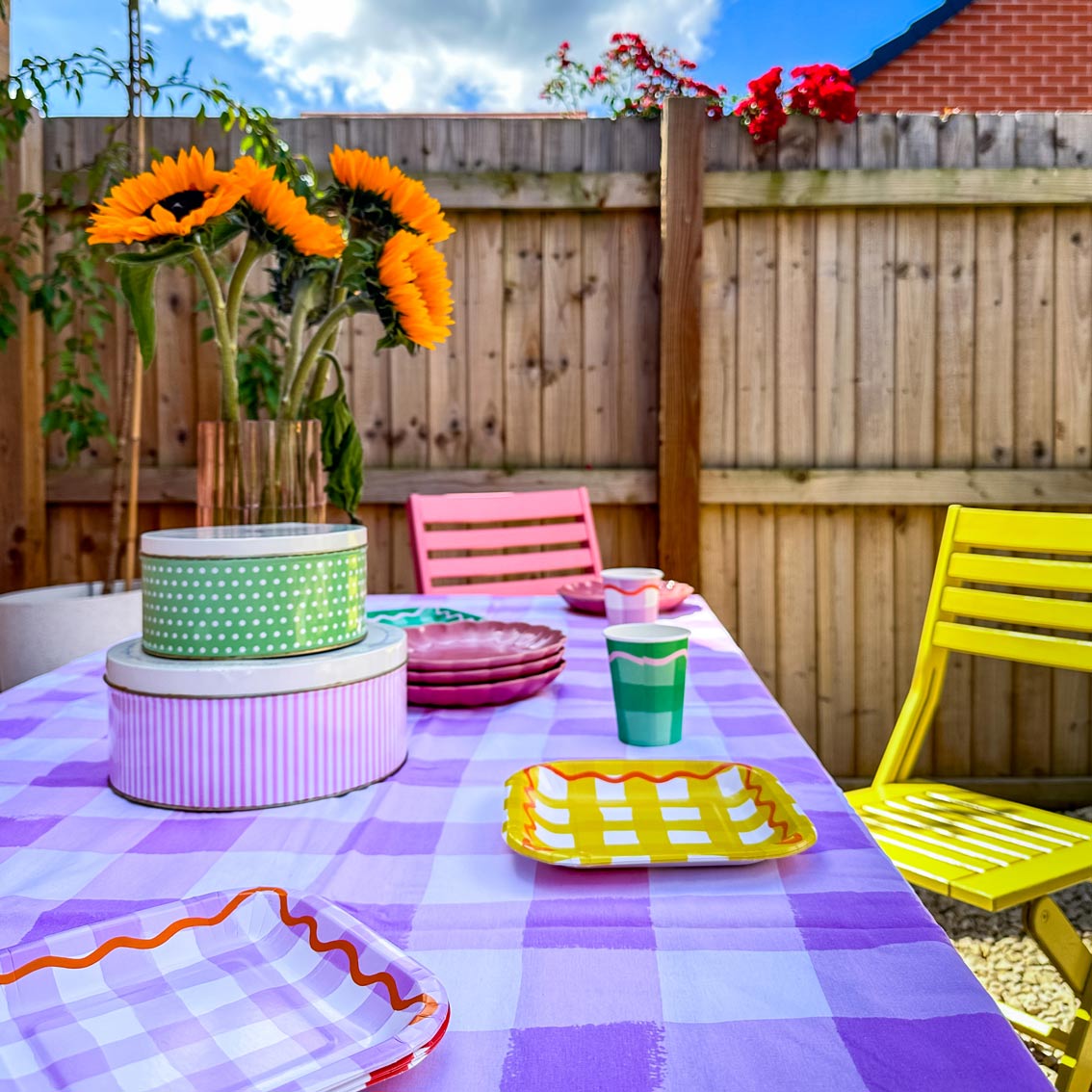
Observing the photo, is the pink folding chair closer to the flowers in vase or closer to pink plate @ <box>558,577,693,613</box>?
pink plate @ <box>558,577,693,613</box>

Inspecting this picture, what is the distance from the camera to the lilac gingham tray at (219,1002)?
0.36 meters

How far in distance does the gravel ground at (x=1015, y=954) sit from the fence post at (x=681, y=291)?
122cm

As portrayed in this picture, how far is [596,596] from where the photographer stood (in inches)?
58.2

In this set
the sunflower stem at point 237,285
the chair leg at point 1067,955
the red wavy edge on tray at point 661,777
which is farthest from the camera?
the chair leg at point 1067,955

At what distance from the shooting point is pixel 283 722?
65 centimetres

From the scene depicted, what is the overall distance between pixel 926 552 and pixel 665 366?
2.97 feet

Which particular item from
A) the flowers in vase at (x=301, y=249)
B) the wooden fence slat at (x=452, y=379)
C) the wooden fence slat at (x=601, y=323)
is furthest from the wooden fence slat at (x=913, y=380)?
the flowers in vase at (x=301, y=249)

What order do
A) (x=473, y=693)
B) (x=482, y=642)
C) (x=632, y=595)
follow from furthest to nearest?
(x=632, y=595) → (x=482, y=642) → (x=473, y=693)

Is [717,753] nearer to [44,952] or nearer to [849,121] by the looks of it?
[44,952]

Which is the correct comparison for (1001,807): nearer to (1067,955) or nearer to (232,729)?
(1067,955)

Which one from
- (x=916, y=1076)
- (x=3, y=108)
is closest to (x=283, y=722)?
(x=916, y=1076)

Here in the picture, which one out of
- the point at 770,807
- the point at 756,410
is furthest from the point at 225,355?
the point at 756,410

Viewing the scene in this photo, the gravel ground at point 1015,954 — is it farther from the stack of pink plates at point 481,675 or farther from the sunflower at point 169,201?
the sunflower at point 169,201

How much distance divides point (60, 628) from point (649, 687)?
1.51 m
